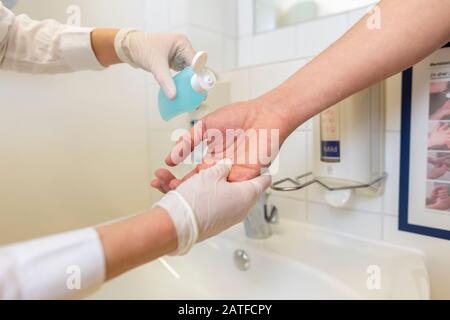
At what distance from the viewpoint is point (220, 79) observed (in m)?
0.91

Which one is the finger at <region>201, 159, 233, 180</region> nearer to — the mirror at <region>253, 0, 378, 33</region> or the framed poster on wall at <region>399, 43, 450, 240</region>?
the framed poster on wall at <region>399, 43, 450, 240</region>

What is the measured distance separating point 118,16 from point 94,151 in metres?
0.38

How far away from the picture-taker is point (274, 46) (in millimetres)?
910

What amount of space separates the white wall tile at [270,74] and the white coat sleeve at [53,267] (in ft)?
2.00

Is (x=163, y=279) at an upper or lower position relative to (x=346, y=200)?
lower

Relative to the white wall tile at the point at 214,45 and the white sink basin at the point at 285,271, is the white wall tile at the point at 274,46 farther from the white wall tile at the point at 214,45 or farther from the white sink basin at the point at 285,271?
the white sink basin at the point at 285,271

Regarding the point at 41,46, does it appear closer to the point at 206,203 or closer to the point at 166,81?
the point at 166,81

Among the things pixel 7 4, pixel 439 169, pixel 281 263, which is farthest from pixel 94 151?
pixel 439 169

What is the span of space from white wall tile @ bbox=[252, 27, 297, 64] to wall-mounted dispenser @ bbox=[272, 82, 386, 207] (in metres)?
0.31

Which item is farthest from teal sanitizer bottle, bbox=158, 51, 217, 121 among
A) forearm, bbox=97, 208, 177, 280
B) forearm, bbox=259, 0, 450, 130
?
forearm, bbox=97, 208, 177, 280

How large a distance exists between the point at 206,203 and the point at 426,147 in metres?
0.46

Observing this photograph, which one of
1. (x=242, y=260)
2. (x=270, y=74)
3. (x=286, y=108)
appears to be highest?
(x=270, y=74)

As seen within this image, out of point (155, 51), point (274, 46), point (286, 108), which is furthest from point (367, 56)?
point (274, 46)

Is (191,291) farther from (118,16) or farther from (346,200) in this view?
(118,16)
